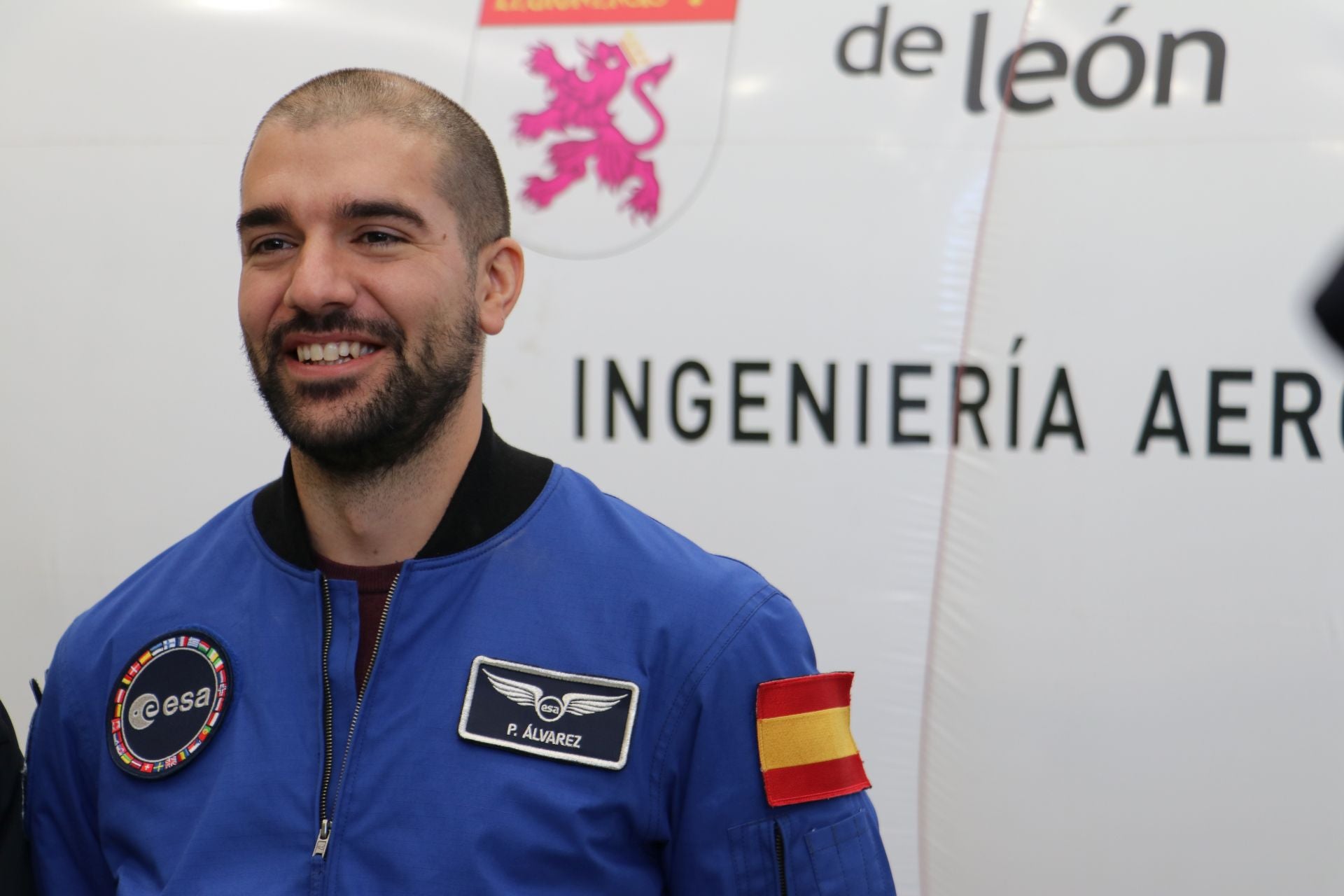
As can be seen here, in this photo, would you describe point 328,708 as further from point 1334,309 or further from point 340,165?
point 1334,309

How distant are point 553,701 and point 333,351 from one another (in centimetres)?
33

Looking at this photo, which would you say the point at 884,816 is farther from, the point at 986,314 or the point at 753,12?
the point at 753,12

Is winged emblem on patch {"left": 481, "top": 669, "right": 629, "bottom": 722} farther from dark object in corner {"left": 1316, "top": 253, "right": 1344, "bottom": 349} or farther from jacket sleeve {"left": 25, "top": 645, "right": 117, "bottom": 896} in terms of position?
dark object in corner {"left": 1316, "top": 253, "right": 1344, "bottom": 349}

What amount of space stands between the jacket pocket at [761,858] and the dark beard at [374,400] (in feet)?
1.35

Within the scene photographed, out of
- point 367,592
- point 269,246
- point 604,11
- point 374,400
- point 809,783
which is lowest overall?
point 809,783

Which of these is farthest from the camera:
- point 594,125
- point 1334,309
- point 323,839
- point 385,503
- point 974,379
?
point 594,125

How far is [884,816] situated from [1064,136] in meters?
1.00

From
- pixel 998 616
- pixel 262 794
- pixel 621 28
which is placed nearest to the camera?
pixel 262 794

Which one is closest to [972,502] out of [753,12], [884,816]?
[884,816]

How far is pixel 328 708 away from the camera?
1.08 metres

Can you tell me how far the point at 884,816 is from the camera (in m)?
1.97

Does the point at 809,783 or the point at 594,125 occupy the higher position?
the point at 594,125

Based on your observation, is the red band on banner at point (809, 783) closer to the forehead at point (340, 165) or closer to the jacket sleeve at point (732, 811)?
the jacket sleeve at point (732, 811)

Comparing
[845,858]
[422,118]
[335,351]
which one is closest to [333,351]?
[335,351]
